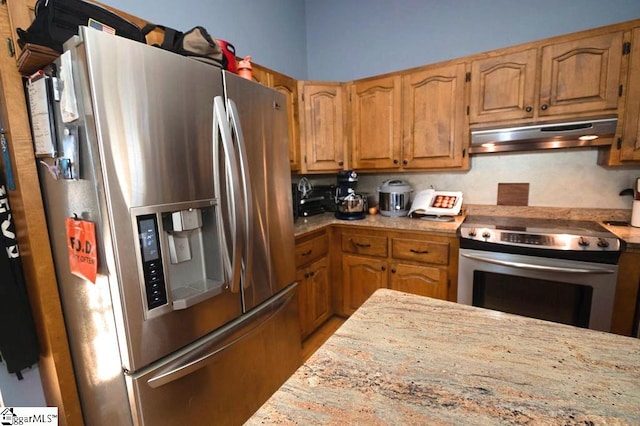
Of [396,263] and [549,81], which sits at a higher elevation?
[549,81]

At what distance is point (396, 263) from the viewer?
215cm

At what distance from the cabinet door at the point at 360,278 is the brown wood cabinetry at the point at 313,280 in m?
0.15

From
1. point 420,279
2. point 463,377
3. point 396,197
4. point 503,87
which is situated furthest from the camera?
point 396,197

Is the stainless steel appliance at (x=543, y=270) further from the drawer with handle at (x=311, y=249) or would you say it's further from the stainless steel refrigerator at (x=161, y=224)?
the stainless steel refrigerator at (x=161, y=224)

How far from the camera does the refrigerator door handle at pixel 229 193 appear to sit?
42.9 inches

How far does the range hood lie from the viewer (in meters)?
1.72

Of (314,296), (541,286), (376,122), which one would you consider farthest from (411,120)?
(314,296)

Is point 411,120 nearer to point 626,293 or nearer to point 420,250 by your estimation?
point 420,250

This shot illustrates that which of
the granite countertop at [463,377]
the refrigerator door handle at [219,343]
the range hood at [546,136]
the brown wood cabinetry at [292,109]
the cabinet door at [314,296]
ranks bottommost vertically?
the cabinet door at [314,296]

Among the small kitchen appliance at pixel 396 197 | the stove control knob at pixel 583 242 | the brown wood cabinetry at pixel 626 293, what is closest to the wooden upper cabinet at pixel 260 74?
the small kitchen appliance at pixel 396 197

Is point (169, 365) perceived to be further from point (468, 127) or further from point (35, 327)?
point (468, 127)

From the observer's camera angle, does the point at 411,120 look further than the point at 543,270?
Yes

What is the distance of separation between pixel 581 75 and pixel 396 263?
1.60 m

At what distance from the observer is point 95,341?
1023 millimetres
